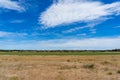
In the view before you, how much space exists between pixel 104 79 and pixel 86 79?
148 centimetres

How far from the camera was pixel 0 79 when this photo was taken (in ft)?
52.8

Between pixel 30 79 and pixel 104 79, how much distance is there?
580 cm

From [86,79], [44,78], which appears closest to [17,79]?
[44,78]

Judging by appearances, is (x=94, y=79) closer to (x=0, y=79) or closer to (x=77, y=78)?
(x=77, y=78)

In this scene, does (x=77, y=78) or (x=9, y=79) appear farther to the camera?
(x=77, y=78)

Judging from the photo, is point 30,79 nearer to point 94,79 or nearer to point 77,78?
point 77,78

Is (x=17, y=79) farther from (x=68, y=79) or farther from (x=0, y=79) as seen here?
(x=68, y=79)

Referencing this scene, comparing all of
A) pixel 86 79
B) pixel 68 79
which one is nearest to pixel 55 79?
pixel 68 79

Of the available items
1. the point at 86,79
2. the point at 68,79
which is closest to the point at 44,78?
the point at 68,79

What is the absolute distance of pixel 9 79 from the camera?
16.4m

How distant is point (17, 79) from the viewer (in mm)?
16453

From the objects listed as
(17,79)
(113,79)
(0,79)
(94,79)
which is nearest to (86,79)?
(94,79)

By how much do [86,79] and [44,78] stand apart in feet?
10.8

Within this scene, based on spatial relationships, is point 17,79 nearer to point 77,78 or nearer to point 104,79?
point 77,78
